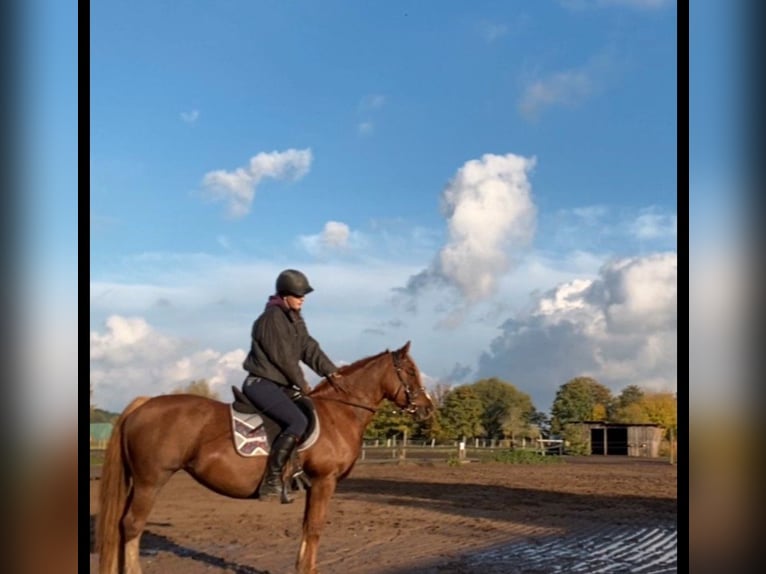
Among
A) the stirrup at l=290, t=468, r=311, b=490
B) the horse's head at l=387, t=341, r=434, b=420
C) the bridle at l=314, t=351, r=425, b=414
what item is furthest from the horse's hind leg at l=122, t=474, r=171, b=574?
the horse's head at l=387, t=341, r=434, b=420

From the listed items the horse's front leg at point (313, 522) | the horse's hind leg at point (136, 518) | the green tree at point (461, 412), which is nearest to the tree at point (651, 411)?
the green tree at point (461, 412)

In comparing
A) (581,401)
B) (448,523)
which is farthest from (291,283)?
(448,523)

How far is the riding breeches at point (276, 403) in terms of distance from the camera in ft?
16.1

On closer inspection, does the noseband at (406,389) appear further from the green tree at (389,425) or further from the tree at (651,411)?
the tree at (651,411)

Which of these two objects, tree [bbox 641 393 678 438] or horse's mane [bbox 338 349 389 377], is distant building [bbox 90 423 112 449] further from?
tree [bbox 641 393 678 438]

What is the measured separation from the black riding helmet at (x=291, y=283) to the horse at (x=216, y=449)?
70 centimetres

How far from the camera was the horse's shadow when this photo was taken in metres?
5.74

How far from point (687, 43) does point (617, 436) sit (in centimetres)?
504

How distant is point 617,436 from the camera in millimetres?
7492

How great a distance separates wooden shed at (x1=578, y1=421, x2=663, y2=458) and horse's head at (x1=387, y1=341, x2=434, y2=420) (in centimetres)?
196

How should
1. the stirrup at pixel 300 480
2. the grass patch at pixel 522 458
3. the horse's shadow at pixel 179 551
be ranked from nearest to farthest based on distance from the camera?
the stirrup at pixel 300 480 < the horse's shadow at pixel 179 551 < the grass patch at pixel 522 458

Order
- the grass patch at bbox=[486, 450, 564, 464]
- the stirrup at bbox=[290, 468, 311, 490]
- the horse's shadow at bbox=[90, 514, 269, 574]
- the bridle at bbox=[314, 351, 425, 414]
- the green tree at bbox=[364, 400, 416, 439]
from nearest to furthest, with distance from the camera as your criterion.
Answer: the stirrup at bbox=[290, 468, 311, 490] → the bridle at bbox=[314, 351, 425, 414] → the horse's shadow at bbox=[90, 514, 269, 574] → the green tree at bbox=[364, 400, 416, 439] → the grass patch at bbox=[486, 450, 564, 464]

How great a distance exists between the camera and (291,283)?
190 inches

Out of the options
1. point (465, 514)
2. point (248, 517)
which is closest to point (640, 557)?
point (465, 514)
